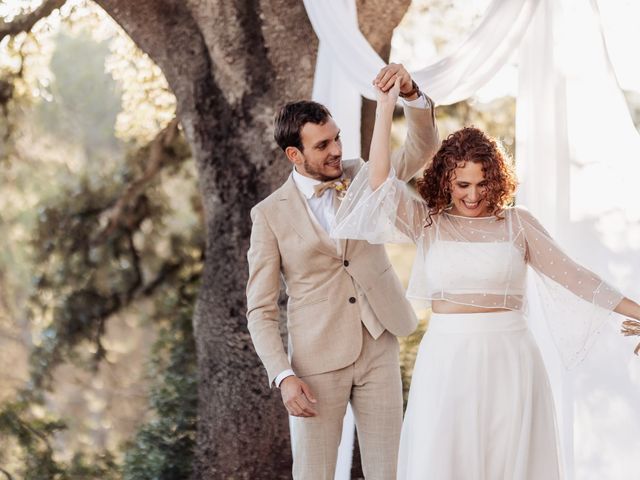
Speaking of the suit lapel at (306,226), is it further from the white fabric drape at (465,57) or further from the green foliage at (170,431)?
the green foliage at (170,431)

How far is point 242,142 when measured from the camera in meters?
4.69

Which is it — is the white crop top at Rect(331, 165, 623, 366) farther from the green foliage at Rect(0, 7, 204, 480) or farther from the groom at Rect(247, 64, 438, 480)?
the green foliage at Rect(0, 7, 204, 480)

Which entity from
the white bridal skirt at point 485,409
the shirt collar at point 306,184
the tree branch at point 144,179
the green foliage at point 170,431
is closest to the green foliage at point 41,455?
the green foliage at point 170,431

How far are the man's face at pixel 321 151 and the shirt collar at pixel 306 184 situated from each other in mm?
46

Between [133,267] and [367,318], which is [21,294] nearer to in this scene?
[133,267]

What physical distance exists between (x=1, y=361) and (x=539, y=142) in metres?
9.35

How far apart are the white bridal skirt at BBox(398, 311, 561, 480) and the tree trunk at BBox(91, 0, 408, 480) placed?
1.95 metres

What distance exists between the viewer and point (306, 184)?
3129 mm

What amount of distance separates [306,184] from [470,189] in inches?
22.0

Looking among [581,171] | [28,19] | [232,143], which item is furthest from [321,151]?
[28,19]

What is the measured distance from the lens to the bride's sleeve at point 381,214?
282 centimetres

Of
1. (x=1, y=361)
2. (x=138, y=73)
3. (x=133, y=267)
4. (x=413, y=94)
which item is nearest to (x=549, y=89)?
(x=413, y=94)

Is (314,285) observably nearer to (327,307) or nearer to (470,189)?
(327,307)

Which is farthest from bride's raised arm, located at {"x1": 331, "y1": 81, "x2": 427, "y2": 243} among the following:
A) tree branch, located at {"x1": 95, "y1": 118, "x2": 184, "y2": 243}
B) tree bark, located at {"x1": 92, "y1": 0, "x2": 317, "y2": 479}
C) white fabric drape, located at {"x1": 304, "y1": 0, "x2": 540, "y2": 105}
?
tree branch, located at {"x1": 95, "y1": 118, "x2": 184, "y2": 243}
